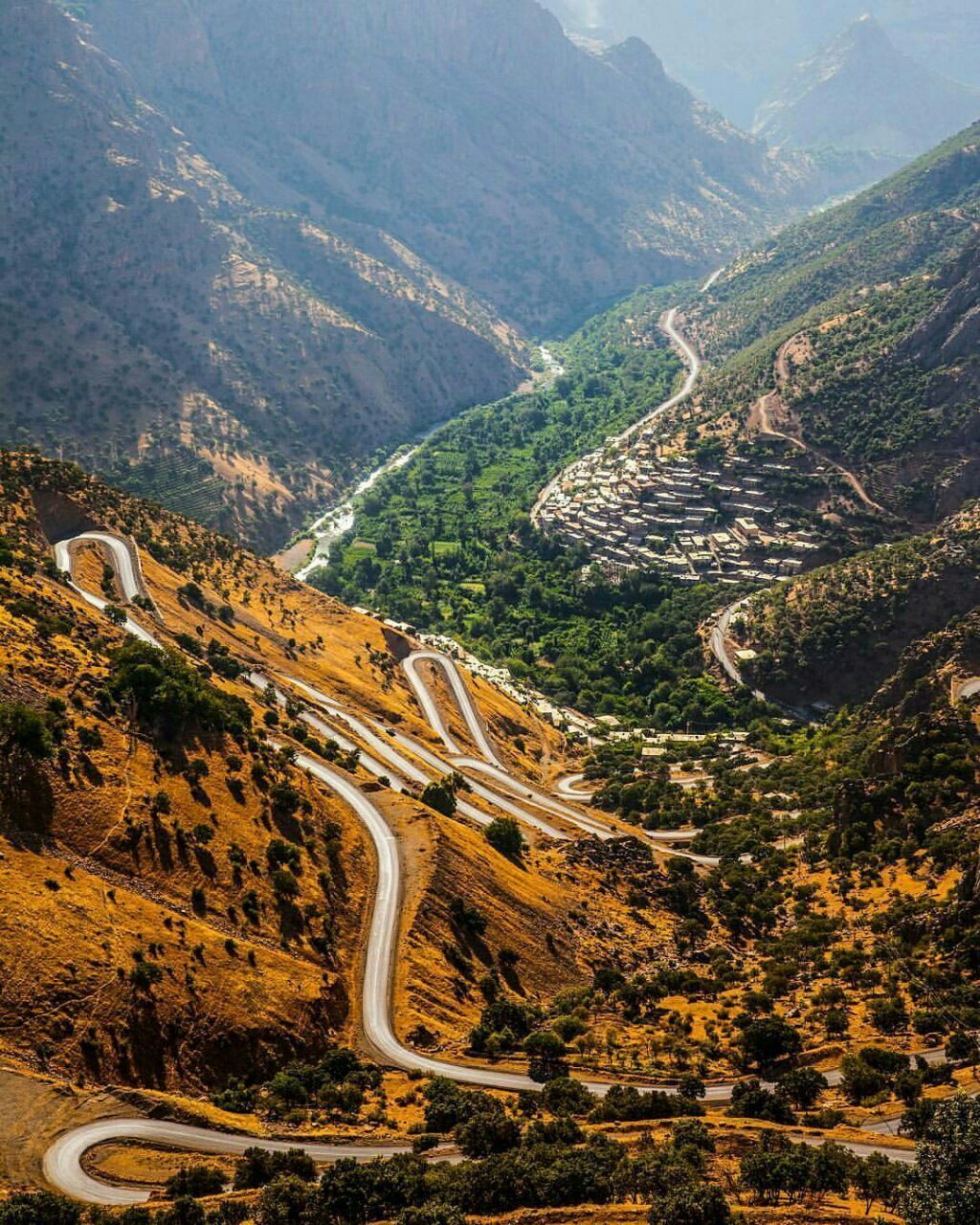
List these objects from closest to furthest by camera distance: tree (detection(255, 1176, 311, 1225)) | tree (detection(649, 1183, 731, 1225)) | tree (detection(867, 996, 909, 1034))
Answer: tree (detection(649, 1183, 731, 1225)) < tree (detection(255, 1176, 311, 1225)) < tree (detection(867, 996, 909, 1034))

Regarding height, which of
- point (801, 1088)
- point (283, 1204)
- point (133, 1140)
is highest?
point (801, 1088)

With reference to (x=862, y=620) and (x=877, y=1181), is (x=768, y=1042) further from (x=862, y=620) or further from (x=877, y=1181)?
(x=862, y=620)

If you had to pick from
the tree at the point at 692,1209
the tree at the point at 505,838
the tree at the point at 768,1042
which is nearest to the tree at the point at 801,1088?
the tree at the point at 768,1042

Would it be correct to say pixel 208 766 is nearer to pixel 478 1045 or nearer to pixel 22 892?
pixel 22 892

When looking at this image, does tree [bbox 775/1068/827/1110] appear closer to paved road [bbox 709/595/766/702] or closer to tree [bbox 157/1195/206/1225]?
tree [bbox 157/1195/206/1225]

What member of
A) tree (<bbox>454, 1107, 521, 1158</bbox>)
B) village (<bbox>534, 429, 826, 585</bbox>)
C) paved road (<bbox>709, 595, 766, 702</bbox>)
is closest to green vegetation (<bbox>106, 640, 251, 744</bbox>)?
tree (<bbox>454, 1107, 521, 1158</bbox>)

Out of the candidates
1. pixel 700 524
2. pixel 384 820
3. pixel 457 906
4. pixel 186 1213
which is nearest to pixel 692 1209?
pixel 186 1213
